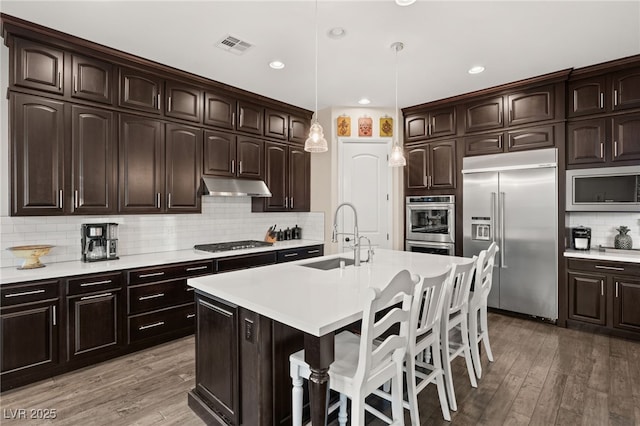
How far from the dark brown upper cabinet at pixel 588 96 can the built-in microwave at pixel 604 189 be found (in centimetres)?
67

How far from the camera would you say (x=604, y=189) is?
359 centimetres

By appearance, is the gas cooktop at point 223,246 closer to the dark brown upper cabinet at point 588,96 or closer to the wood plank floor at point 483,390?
the wood plank floor at point 483,390

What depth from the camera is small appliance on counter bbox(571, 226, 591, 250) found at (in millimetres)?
3737

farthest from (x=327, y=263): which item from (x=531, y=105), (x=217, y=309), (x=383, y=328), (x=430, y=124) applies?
(x=531, y=105)

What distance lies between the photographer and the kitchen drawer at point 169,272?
3.02m

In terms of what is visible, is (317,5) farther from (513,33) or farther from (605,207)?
(605,207)

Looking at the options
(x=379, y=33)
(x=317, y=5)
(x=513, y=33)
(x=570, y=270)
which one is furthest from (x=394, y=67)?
(x=570, y=270)

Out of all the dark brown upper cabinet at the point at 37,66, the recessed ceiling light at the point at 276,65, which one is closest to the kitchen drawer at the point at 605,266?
the recessed ceiling light at the point at 276,65

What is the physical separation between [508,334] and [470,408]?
1.64m

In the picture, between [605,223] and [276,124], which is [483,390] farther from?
[276,124]

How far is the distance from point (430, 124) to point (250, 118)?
2.60 m

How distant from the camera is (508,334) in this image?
350cm

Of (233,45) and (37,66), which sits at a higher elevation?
(233,45)

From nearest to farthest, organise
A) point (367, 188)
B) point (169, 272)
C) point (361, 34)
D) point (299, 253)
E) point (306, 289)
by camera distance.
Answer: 1. point (306, 289)
2. point (361, 34)
3. point (169, 272)
4. point (299, 253)
5. point (367, 188)
